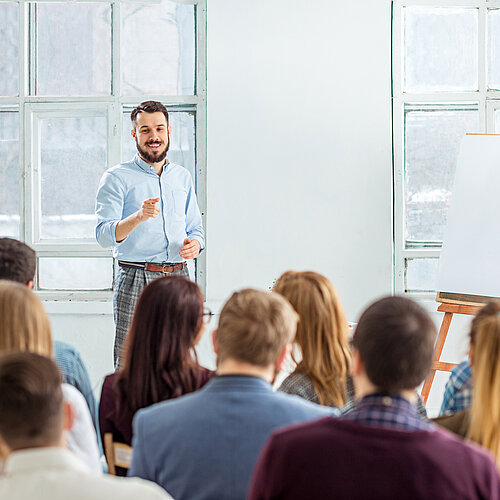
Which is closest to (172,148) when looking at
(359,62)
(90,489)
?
(359,62)

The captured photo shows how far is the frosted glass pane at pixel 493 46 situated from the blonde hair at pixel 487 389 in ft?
10.8

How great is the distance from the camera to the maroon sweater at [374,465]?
3.59ft

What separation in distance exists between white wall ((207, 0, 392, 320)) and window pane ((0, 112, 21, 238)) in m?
1.29

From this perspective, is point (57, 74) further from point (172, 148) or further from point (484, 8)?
point (484, 8)

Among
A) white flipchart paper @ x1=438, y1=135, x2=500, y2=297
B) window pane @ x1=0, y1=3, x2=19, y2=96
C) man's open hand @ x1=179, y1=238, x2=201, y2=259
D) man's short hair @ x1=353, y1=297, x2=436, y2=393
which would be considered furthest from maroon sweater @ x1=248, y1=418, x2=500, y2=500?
window pane @ x1=0, y1=3, x2=19, y2=96

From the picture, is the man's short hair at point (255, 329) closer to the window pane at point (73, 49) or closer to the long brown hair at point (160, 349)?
the long brown hair at point (160, 349)

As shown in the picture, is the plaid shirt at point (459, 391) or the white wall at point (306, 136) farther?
the white wall at point (306, 136)

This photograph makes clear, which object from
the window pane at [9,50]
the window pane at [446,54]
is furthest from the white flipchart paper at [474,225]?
the window pane at [9,50]

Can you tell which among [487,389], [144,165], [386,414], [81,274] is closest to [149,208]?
[144,165]

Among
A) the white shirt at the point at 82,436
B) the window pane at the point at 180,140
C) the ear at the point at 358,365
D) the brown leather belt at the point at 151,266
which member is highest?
the window pane at the point at 180,140

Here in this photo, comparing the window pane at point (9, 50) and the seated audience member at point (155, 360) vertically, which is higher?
A: the window pane at point (9, 50)

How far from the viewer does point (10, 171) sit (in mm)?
4531

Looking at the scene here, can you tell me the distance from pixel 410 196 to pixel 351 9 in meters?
1.16

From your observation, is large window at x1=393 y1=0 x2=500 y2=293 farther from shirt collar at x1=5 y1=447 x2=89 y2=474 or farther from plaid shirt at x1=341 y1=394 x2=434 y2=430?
shirt collar at x1=5 y1=447 x2=89 y2=474
